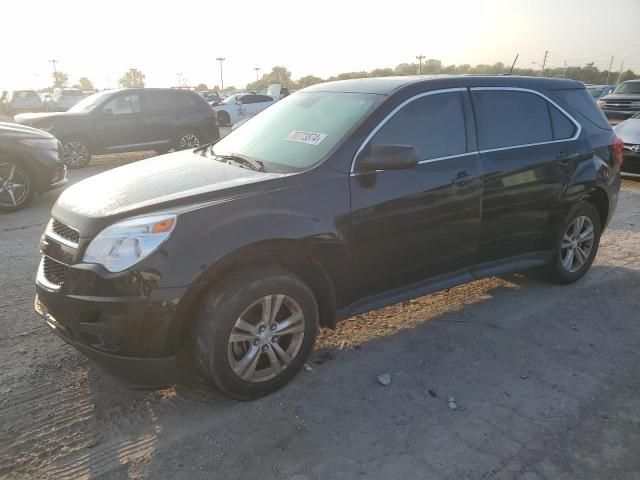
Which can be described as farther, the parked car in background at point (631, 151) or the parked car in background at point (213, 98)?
the parked car in background at point (213, 98)

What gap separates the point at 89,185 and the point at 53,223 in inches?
14.2

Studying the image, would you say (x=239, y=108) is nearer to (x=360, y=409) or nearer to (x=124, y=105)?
(x=124, y=105)

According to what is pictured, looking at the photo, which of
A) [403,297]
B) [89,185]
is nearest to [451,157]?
[403,297]

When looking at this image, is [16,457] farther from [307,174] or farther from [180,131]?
[180,131]

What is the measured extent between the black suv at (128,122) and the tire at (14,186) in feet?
11.9

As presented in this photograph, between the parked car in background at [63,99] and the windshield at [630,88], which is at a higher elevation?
the windshield at [630,88]

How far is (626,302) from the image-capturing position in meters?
4.34

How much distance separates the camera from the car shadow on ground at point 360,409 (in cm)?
252

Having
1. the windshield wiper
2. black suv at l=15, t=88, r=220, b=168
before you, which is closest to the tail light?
the windshield wiper

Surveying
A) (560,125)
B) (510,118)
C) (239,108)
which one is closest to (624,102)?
(239,108)

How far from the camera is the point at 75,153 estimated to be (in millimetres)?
11117

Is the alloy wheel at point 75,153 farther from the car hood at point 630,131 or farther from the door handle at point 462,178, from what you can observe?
the car hood at point 630,131

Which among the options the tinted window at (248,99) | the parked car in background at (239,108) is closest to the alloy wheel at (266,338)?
the parked car in background at (239,108)

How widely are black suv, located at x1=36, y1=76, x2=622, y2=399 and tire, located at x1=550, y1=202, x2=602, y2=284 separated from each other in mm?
52
